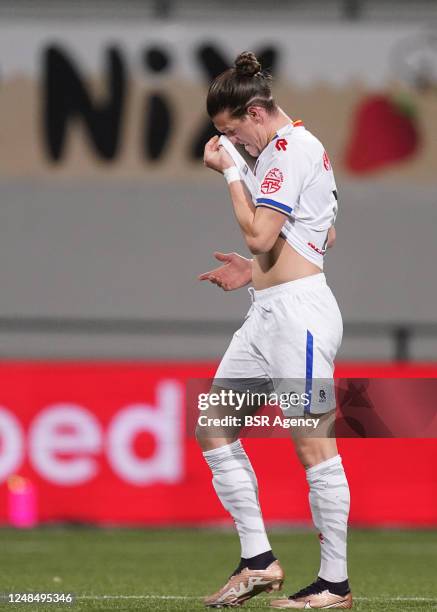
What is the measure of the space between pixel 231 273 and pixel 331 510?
104 centimetres

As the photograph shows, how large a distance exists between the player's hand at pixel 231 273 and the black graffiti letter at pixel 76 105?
1047 cm

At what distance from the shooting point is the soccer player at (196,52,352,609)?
548 centimetres

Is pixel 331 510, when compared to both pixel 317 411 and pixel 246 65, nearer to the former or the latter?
pixel 317 411

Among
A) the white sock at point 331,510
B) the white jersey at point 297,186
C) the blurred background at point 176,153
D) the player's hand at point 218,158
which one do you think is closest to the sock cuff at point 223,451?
the white sock at point 331,510

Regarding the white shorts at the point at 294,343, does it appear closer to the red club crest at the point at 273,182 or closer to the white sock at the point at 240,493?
the white sock at the point at 240,493

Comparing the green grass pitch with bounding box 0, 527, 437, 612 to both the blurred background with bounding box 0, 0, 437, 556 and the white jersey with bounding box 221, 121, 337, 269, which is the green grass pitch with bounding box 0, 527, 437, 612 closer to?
the white jersey with bounding box 221, 121, 337, 269

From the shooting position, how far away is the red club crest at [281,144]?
548 cm

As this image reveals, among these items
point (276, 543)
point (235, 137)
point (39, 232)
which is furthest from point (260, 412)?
point (39, 232)

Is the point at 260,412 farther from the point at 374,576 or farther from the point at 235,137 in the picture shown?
the point at 374,576

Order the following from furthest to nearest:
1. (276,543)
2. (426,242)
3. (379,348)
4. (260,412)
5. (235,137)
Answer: (426,242) → (379,348) → (276,543) → (260,412) → (235,137)

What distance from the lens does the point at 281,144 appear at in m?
5.50

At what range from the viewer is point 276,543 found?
9602mm

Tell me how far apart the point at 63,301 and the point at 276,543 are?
698 cm

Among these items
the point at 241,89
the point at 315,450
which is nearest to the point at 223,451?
the point at 315,450
